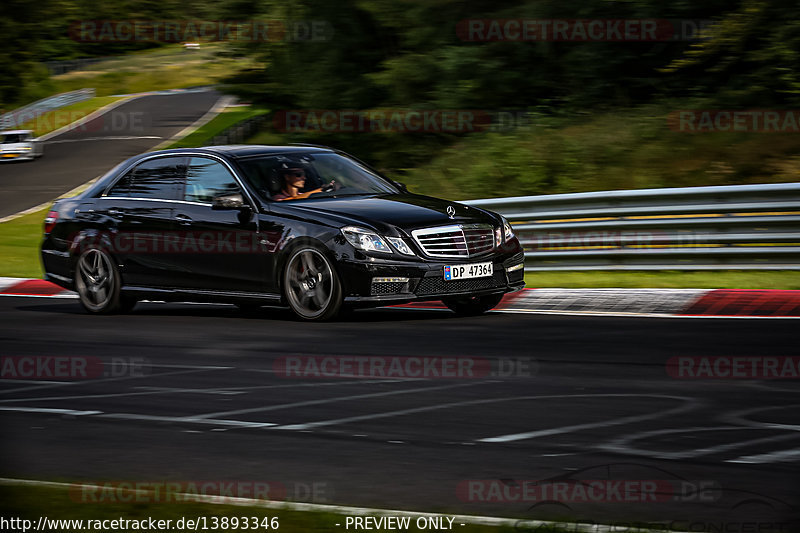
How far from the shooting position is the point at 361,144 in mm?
26016

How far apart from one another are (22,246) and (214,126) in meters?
28.7

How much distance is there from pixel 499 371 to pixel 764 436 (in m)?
2.59

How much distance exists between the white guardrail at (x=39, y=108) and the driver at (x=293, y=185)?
157 feet

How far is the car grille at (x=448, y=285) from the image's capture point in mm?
11039

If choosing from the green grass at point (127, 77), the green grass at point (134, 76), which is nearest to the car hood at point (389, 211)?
the green grass at point (127, 77)

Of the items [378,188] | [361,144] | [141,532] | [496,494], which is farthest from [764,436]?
[361,144]

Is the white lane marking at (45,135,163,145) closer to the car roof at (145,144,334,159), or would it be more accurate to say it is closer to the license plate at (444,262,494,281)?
the car roof at (145,144,334,159)

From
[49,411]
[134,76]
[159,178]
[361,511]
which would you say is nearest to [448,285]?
[159,178]

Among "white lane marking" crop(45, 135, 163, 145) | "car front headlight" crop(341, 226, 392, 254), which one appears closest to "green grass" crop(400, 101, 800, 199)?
"car front headlight" crop(341, 226, 392, 254)

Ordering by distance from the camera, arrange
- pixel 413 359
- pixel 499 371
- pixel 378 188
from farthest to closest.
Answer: pixel 378 188 → pixel 413 359 → pixel 499 371

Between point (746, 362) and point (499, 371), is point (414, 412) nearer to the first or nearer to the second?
point (499, 371)

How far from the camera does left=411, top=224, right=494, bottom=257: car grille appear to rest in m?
11.1

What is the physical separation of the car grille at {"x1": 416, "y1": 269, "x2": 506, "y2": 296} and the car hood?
0.50 meters

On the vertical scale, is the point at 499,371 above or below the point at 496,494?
below
